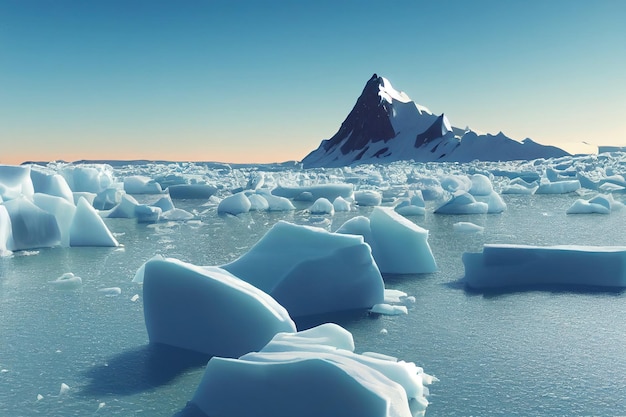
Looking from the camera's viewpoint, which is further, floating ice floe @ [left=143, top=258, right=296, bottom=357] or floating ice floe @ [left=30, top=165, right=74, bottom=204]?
floating ice floe @ [left=30, top=165, right=74, bottom=204]

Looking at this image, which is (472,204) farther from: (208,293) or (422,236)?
(208,293)

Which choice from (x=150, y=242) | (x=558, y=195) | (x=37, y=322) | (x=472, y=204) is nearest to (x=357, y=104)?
(x=558, y=195)

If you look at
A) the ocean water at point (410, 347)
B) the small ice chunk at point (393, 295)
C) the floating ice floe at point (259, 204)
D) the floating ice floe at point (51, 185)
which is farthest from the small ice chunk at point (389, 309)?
the floating ice floe at point (259, 204)

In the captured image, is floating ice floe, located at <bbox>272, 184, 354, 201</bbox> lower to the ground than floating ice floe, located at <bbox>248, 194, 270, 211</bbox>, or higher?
higher

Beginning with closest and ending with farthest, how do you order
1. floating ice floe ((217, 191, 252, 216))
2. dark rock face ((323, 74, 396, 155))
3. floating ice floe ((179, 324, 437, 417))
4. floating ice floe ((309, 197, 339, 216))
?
floating ice floe ((179, 324, 437, 417)) → floating ice floe ((309, 197, 339, 216)) → floating ice floe ((217, 191, 252, 216)) → dark rock face ((323, 74, 396, 155))

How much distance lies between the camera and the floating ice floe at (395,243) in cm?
721

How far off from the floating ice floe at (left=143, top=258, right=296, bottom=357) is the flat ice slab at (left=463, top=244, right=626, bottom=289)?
9.69 feet

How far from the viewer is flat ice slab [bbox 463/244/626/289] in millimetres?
6426

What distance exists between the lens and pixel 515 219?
1245cm

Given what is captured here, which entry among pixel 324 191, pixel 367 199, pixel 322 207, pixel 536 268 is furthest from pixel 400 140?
pixel 536 268

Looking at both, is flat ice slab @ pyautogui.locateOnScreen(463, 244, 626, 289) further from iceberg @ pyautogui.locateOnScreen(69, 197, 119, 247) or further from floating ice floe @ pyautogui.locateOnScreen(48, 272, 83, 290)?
iceberg @ pyautogui.locateOnScreen(69, 197, 119, 247)

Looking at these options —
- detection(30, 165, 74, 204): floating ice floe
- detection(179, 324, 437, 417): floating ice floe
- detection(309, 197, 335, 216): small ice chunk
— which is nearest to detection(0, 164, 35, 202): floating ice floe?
detection(30, 165, 74, 204): floating ice floe

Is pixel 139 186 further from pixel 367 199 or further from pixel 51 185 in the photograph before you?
pixel 51 185

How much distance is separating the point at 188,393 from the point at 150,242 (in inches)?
257
